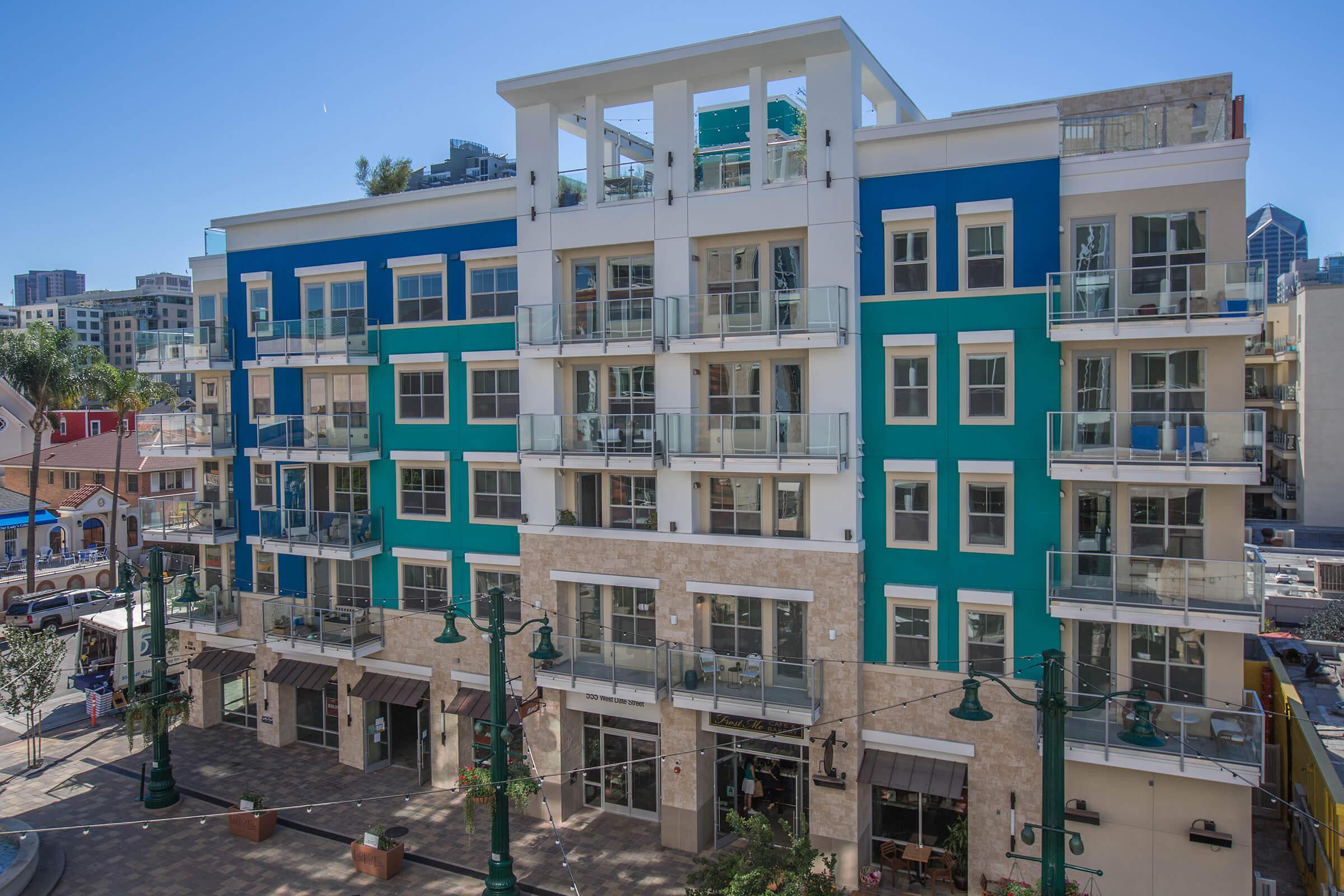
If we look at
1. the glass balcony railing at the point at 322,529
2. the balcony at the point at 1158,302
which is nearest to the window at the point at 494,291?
the glass balcony railing at the point at 322,529

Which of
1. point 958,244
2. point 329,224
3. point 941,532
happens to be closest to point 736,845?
point 941,532

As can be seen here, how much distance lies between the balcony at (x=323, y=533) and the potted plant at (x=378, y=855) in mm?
6835

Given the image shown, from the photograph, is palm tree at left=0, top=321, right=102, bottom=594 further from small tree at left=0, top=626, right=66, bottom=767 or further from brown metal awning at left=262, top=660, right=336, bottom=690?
brown metal awning at left=262, top=660, right=336, bottom=690

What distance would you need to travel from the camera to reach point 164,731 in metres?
20.9

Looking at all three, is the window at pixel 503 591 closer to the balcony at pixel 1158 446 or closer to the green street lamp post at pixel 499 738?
the green street lamp post at pixel 499 738

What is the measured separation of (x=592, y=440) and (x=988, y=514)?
8136 mm

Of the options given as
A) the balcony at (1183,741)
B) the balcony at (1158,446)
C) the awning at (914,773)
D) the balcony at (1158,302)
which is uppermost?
the balcony at (1158,302)

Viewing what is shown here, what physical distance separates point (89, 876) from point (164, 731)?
12.1ft

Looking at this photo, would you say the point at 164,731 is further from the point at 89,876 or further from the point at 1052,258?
the point at 1052,258

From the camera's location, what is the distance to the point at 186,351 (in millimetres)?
24969

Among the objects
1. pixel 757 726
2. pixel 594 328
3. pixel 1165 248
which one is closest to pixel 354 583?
pixel 594 328

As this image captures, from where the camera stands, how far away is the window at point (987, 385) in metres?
16.4

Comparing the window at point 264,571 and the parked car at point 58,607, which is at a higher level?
the window at point 264,571

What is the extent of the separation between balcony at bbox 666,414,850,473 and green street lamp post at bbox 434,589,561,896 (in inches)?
180
